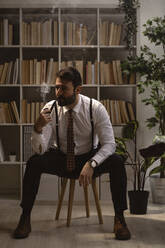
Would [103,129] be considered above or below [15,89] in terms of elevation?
below

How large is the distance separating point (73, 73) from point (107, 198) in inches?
60.1

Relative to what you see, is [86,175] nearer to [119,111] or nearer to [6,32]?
[119,111]

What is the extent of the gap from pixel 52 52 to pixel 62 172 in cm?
164

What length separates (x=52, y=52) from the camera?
4.23 metres

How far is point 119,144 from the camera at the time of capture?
3787 mm

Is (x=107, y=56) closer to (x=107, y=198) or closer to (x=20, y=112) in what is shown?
(x=20, y=112)

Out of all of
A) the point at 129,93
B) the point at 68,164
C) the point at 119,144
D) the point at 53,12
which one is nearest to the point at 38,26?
the point at 53,12

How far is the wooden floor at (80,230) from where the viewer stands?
8.46 feet

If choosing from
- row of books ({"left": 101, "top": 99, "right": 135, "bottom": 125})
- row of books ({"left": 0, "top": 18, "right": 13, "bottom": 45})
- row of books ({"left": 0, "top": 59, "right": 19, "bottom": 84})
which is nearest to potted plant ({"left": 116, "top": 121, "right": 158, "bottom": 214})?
row of books ({"left": 101, "top": 99, "right": 135, "bottom": 125})

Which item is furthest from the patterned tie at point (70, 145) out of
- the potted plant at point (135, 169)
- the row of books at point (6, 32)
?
the row of books at point (6, 32)

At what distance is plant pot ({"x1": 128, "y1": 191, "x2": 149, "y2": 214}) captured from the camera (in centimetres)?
355

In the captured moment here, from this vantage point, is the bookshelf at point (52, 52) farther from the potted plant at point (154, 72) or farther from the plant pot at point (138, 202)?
the plant pot at point (138, 202)

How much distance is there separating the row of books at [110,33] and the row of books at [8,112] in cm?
105

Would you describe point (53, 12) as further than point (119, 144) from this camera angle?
Yes
